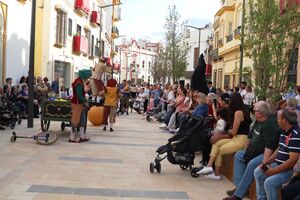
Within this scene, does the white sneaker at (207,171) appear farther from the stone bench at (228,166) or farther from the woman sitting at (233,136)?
the stone bench at (228,166)

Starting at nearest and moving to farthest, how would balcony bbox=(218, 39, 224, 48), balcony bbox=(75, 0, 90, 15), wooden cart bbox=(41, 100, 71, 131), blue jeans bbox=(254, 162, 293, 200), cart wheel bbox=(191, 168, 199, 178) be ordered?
blue jeans bbox=(254, 162, 293, 200), cart wheel bbox=(191, 168, 199, 178), wooden cart bbox=(41, 100, 71, 131), balcony bbox=(75, 0, 90, 15), balcony bbox=(218, 39, 224, 48)

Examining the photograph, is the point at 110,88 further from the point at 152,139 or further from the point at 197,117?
the point at 197,117

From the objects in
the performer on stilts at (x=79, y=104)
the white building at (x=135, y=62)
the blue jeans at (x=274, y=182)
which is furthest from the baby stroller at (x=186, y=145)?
the white building at (x=135, y=62)

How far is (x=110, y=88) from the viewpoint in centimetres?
1524

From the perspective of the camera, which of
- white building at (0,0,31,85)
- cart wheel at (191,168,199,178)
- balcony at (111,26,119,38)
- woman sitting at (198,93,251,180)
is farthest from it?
balcony at (111,26,119,38)

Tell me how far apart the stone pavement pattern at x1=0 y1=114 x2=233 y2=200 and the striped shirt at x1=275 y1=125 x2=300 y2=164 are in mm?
1594

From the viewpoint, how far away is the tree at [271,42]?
450 inches

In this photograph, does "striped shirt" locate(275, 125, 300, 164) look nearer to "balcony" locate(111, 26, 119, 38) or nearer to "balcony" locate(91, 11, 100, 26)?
"balcony" locate(91, 11, 100, 26)

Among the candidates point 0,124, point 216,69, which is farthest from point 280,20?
point 216,69

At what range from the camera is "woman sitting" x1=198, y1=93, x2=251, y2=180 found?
826 cm

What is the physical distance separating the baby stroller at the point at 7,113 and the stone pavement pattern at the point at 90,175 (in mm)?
1371

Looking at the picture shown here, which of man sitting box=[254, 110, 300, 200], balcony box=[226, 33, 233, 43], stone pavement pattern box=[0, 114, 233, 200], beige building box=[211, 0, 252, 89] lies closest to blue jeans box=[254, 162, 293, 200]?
man sitting box=[254, 110, 300, 200]

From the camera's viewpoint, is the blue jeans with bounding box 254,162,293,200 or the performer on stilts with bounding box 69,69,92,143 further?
the performer on stilts with bounding box 69,69,92,143

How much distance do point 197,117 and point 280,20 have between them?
12.3 feet
